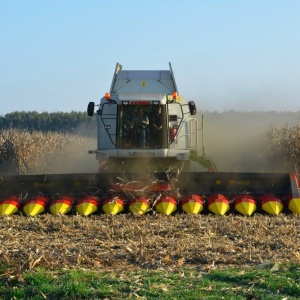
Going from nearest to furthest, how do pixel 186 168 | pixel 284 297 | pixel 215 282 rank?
1. pixel 284 297
2. pixel 215 282
3. pixel 186 168

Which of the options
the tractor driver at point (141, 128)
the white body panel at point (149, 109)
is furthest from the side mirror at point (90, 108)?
the tractor driver at point (141, 128)

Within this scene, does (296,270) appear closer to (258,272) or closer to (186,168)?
(258,272)

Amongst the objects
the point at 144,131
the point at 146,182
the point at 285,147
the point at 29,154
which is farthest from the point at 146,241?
the point at 29,154

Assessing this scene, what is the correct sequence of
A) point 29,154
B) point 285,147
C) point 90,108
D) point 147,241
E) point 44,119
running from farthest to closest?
point 44,119 → point 29,154 → point 285,147 → point 90,108 → point 147,241

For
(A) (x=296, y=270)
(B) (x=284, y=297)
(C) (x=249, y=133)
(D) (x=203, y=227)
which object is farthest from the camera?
(C) (x=249, y=133)

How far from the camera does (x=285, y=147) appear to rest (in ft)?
77.6

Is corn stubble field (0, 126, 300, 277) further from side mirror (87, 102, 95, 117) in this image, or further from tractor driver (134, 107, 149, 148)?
side mirror (87, 102, 95, 117)

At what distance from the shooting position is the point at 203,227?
9875 mm

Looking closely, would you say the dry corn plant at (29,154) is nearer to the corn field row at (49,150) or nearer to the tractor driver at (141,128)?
the corn field row at (49,150)

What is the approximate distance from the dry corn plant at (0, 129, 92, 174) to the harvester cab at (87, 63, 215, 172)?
425 inches

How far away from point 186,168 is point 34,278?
884 cm

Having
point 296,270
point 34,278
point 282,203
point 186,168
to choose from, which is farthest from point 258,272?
point 186,168

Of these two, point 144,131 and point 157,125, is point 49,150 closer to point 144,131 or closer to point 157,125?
point 144,131

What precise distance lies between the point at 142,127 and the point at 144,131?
12 centimetres
